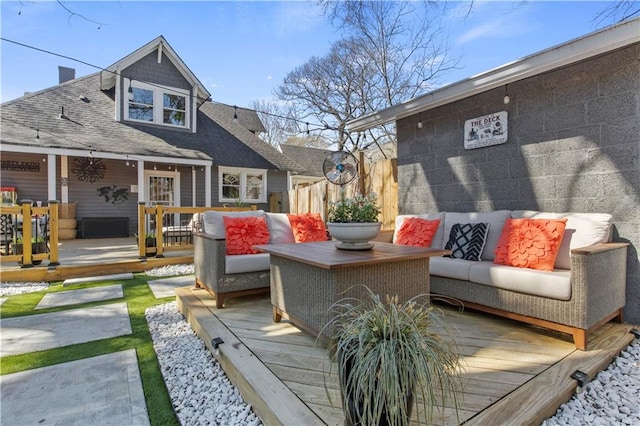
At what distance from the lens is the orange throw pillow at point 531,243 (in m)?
2.60

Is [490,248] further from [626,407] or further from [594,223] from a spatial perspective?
[626,407]

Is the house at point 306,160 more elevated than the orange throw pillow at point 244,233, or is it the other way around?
the house at point 306,160

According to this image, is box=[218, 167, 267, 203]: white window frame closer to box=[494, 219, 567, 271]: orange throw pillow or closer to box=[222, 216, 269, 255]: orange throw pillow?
Answer: box=[222, 216, 269, 255]: orange throw pillow

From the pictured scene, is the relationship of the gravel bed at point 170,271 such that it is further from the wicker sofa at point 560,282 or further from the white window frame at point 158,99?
the white window frame at point 158,99

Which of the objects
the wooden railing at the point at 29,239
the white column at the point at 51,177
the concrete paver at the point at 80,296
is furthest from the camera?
the white column at the point at 51,177

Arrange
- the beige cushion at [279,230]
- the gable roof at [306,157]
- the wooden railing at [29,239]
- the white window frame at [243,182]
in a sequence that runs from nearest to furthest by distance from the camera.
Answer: the beige cushion at [279,230], the wooden railing at [29,239], the white window frame at [243,182], the gable roof at [306,157]

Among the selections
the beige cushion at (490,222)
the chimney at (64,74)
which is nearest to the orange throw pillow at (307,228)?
the beige cushion at (490,222)

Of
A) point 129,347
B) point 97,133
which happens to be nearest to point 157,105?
point 97,133

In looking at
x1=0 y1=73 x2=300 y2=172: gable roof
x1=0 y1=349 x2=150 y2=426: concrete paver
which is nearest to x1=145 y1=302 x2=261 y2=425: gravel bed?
x1=0 y1=349 x2=150 y2=426: concrete paver

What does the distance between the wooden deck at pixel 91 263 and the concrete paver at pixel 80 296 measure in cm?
77

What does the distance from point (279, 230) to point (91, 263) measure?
3.28 m

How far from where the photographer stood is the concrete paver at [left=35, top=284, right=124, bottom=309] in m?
3.72

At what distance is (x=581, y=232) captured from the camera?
8.82ft

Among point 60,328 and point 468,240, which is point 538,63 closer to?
point 468,240
